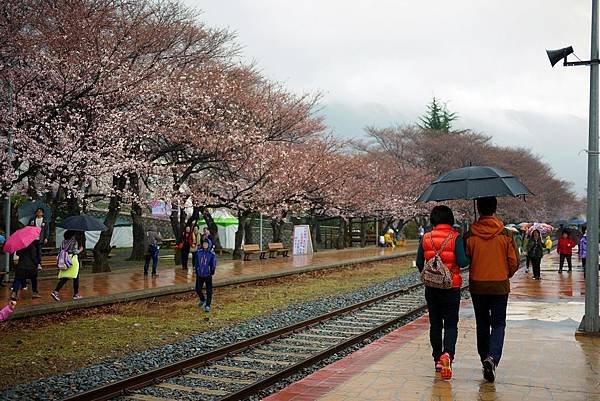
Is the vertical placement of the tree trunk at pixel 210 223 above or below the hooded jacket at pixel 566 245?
above

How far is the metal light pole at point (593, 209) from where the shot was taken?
31.9ft

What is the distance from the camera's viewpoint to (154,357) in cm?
1020

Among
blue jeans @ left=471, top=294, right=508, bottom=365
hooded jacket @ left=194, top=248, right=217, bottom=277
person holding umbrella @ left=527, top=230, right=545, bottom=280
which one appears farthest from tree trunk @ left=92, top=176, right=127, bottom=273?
blue jeans @ left=471, top=294, right=508, bottom=365

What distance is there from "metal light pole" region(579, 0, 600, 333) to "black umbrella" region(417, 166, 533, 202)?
2773 millimetres

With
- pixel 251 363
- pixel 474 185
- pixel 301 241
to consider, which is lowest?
pixel 251 363

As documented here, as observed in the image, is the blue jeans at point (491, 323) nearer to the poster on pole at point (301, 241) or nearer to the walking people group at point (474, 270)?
the walking people group at point (474, 270)

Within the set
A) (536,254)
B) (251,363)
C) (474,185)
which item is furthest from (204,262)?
(536,254)

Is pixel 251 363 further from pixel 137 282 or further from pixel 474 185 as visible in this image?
pixel 137 282

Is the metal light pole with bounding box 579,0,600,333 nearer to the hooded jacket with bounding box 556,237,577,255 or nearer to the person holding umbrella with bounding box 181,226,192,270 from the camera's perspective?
the hooded jacket with bounding box 556,237,577,255

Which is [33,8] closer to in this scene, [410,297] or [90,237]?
[410,297]

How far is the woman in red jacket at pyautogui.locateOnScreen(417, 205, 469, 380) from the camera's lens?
6.70 meters

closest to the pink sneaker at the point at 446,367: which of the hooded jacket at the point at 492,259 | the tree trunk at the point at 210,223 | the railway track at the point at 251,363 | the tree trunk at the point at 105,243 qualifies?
the hooded jacket at the point at 492,259

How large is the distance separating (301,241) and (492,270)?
30.1 m

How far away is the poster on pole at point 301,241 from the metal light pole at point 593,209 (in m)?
26.4
